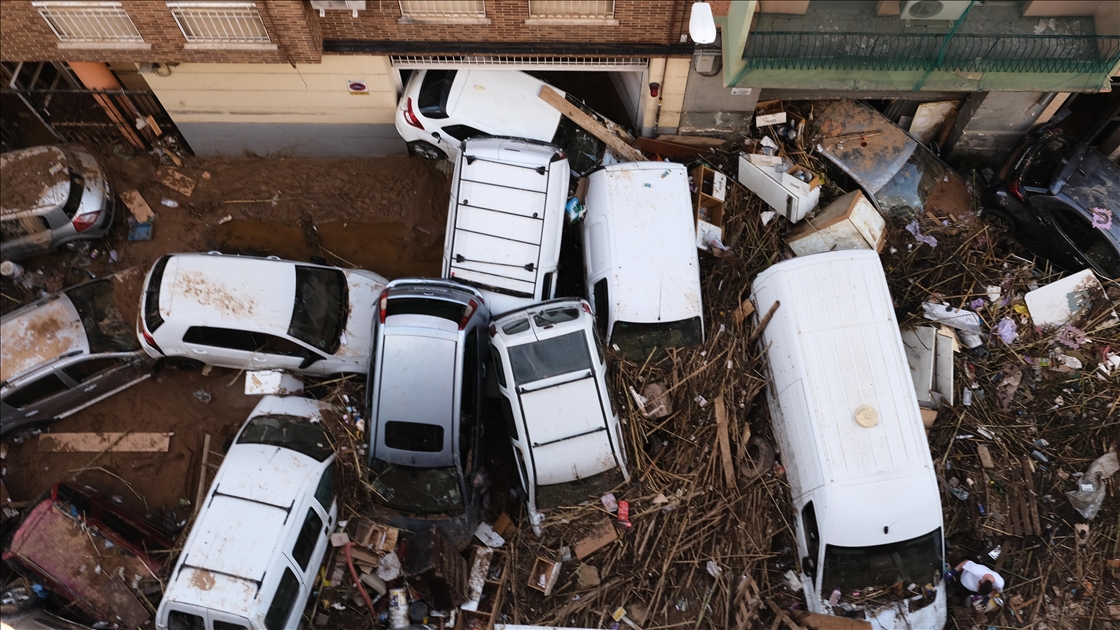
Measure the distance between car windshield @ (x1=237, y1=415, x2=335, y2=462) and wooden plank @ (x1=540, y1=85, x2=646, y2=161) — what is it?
5.46 meters

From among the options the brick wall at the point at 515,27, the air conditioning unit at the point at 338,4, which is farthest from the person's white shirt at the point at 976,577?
the air conditioning unit at the point at 338,4

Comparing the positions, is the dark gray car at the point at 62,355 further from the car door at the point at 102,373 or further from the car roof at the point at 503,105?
the car roof at the point at 503,105

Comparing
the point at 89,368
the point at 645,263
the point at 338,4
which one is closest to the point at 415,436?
the point at 645,263

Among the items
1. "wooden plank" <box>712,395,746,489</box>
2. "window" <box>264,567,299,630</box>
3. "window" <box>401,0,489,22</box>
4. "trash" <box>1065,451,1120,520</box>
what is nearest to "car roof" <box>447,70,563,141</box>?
"window" <box>401,0,489,22</box>

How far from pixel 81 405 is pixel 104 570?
8.34ft

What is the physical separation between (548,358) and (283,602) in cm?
388

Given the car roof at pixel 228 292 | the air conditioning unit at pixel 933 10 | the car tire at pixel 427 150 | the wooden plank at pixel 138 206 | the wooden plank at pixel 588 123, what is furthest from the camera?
the wooden plank at pixel 138 206

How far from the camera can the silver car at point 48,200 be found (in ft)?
29.8

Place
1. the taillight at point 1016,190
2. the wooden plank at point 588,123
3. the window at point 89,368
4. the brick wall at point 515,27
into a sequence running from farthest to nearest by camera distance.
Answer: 1. the wooden plank at point 588,123
2. the taillight at point 1016,190
3. the window at point 89,368
4. the brick wall at point 515,27

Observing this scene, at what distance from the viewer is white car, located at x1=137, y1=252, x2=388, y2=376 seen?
320 inches

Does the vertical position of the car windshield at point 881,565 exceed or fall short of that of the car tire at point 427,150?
it falls short

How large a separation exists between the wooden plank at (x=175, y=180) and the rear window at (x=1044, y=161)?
1222cm

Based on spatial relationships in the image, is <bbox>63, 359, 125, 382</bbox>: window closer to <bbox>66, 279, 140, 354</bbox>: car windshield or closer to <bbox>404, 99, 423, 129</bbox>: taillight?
<bbox>66, 279, 140, 354</bbox>: car windshield

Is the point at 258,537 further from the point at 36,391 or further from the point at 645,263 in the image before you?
the point at 645,263
